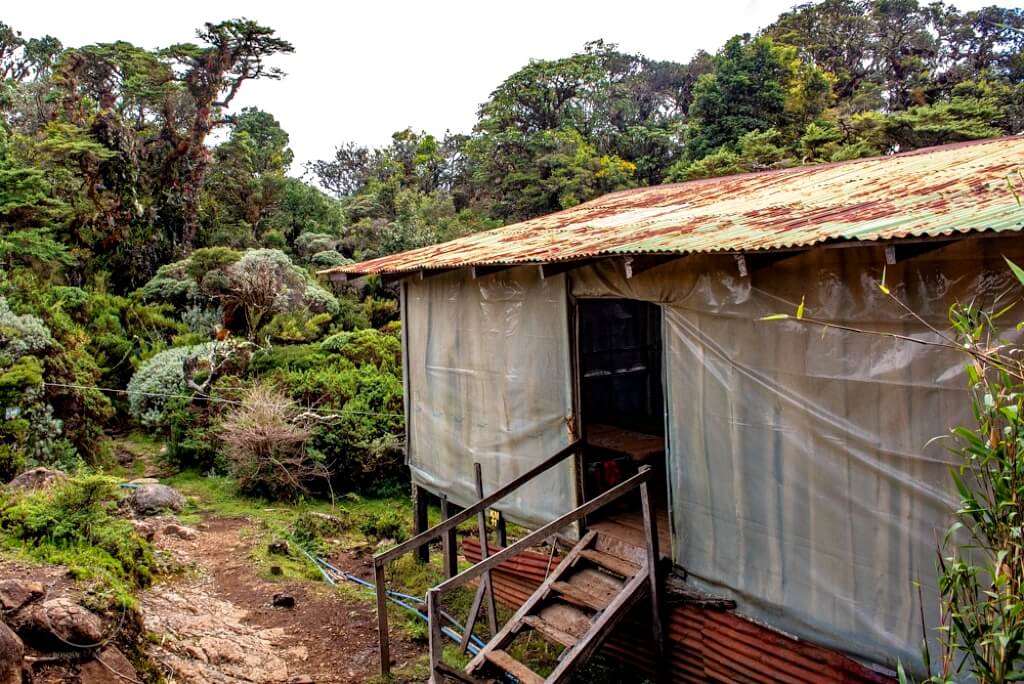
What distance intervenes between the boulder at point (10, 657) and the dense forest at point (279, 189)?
25.3 feet

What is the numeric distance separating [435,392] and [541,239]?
2.39 meters

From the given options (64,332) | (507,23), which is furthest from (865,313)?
(507,23)

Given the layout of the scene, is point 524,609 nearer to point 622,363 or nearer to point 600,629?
point 600,629

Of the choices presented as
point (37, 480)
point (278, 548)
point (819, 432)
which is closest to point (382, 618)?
point (819, 432)

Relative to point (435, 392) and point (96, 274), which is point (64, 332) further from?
point (435, 392)

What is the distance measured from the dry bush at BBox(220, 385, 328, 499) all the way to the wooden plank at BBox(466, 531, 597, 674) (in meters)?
7.70

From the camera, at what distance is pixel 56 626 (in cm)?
545

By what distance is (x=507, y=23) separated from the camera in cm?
3647

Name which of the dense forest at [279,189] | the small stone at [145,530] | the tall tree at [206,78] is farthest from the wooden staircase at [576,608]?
the tall tree at [206,78]

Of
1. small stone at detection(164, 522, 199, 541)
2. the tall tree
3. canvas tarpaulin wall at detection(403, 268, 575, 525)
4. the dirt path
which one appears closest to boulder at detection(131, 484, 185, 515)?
small stone at detection(164, 522, 199, 541)

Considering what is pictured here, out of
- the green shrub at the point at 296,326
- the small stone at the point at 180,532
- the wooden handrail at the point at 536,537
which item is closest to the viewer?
the wooden handrail at the point at 536,537

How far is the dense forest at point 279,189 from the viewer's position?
13570 mm

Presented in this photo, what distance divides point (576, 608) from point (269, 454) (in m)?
8.55

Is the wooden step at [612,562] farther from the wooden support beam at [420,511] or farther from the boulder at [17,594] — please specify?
the boulder at [17,594]
